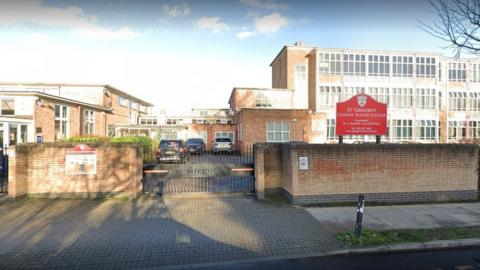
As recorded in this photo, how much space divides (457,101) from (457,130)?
411 cm

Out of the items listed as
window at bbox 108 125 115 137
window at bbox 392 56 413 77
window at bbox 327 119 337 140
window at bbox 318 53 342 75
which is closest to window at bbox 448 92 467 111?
window at bbox 392 56 413 77

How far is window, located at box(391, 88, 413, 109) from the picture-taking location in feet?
104

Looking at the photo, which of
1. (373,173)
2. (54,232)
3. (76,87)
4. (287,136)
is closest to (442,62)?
(287,136)

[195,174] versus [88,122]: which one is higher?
[88,122]

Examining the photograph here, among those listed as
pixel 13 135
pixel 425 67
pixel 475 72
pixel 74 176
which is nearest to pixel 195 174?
pixel 74 176

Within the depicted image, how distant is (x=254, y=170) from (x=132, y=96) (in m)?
33.6

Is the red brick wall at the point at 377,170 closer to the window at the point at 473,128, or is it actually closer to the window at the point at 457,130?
the window at the point at 457,130

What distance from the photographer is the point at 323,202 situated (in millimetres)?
7766

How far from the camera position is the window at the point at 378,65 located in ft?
104

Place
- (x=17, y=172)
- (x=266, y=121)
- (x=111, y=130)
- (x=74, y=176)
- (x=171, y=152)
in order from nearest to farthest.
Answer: (x=17, y=172) < (x=74, y=176) < (x=171, y=152) < (x=266, y=121) < (x=111, y=130)

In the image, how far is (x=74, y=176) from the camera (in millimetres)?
8000

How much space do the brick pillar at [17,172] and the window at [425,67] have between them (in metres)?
40.7

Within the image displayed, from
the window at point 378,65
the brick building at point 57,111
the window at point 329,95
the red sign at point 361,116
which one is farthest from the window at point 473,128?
the brick building at point 57,111

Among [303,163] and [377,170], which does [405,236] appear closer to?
[377,170]
